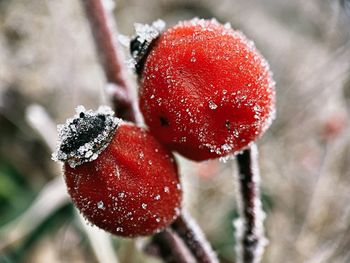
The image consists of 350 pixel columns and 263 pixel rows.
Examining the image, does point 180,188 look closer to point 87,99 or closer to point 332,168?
point 332,168

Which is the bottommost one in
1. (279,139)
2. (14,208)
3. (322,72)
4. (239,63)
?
(14,208)

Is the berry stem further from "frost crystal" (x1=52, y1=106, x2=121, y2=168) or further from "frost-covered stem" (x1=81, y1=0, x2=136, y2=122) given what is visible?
"frost crystal" (x1=52, y1=106, x2=121, y2=168)

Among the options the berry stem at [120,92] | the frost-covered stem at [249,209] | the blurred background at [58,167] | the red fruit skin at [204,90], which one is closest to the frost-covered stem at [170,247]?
the berry stem at [120,92]

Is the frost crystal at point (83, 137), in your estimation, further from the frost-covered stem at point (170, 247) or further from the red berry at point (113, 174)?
the frost-covered stem at point (170, 247)

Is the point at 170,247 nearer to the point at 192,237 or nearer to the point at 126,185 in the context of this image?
the point at 192,237

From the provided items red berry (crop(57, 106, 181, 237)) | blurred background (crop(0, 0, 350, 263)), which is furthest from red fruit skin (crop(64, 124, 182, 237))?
blurred background (crop(0, 0, 350, 263))

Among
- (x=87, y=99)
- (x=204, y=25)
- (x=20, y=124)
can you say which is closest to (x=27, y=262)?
(x=20, y=124)
